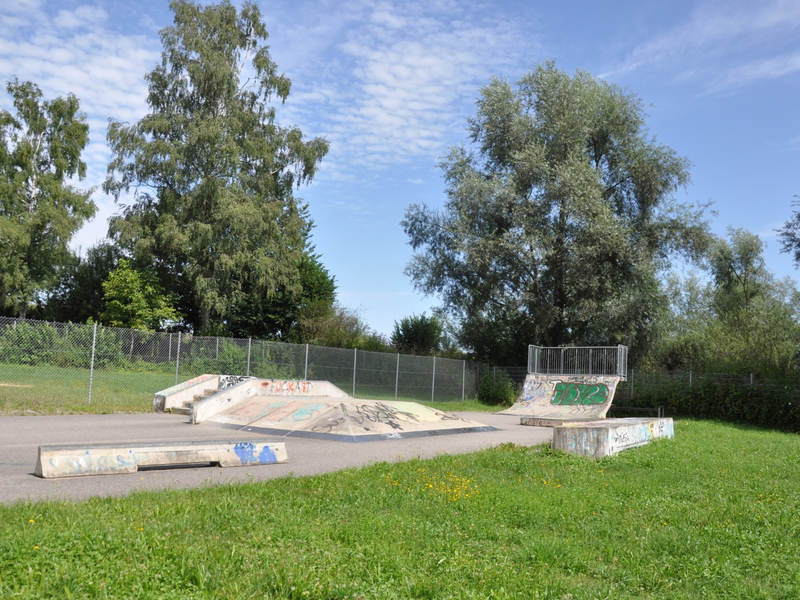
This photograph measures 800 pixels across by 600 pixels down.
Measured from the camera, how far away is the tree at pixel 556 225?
27156 millimetres

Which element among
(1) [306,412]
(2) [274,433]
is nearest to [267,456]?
(2) [274,433]

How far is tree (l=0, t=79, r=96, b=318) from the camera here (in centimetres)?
3494

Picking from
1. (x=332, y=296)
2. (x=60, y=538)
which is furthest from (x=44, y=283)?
(x=60, y=538)

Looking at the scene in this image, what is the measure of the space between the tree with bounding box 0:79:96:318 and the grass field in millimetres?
21207

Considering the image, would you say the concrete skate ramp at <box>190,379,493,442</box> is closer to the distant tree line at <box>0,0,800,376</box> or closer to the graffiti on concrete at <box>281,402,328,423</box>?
the graffiti on concrete at <box>281,402,328,423</box>

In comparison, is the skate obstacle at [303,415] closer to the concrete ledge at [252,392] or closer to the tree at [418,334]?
the concrete ledge at [252,392]

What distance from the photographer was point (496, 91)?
99.8 feet

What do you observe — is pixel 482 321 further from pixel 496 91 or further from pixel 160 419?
pixel 160 419

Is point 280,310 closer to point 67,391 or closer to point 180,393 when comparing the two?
point 180,393

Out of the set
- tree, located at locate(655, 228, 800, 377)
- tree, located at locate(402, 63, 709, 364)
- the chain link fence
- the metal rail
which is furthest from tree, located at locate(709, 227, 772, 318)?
the chain link fence

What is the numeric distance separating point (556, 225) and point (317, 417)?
59.3 ft

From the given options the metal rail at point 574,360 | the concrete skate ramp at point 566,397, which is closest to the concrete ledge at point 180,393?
the concrete skate ramp at point 566,397

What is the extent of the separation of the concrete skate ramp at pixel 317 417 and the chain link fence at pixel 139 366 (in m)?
2.65

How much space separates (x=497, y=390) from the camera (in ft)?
94.5
